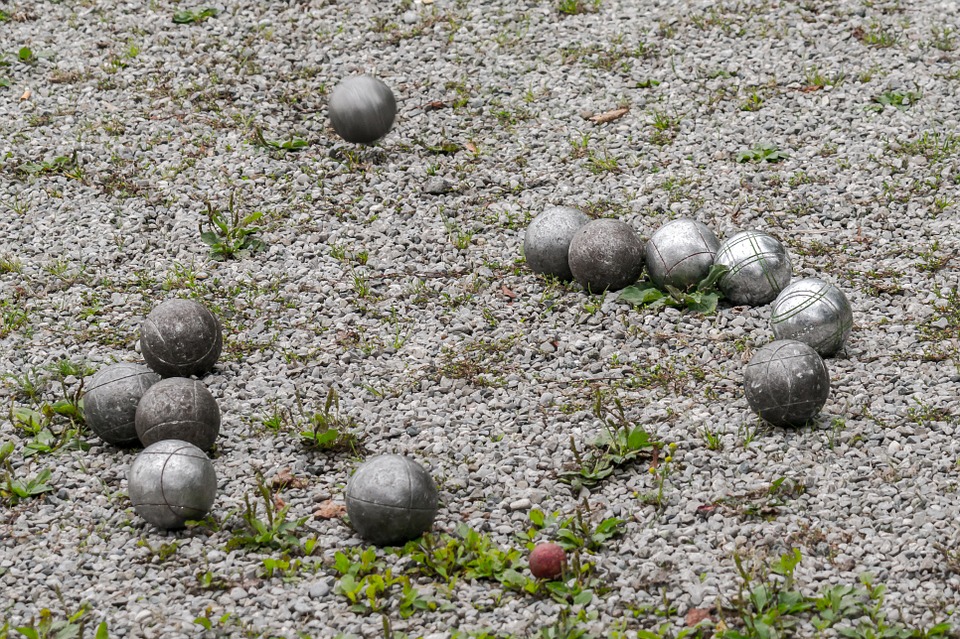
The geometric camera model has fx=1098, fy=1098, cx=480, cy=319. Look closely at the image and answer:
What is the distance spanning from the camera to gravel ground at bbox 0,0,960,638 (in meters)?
5.03

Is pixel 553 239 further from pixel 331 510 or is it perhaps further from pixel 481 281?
pixel 331 510

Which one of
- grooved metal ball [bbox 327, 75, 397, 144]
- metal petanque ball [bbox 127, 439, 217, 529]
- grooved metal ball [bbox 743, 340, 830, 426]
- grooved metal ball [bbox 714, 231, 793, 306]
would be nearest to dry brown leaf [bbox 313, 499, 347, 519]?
metal petanque ball [bbox 127, 439, 217, 529]

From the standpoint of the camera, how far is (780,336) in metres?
6.43

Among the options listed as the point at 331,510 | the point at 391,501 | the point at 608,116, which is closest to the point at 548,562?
the point at 391,501

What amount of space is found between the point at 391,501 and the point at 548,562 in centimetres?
77

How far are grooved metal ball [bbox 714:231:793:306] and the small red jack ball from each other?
2.68 m

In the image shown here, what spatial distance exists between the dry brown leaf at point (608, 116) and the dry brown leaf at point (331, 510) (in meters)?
4.77

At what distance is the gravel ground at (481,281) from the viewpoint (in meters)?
5.03

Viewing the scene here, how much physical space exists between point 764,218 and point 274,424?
385cm

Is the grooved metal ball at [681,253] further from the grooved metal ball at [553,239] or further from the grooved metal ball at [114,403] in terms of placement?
the grooved metal ball at [114,403]

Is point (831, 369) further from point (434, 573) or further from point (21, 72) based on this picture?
point (21, 72)

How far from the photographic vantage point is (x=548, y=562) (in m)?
4.82

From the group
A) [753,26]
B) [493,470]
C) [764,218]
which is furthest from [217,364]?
Result: [753,26]

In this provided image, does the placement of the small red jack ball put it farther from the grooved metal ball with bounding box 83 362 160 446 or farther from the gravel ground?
the grooved metal ball with bounding box 83 362 160 446
